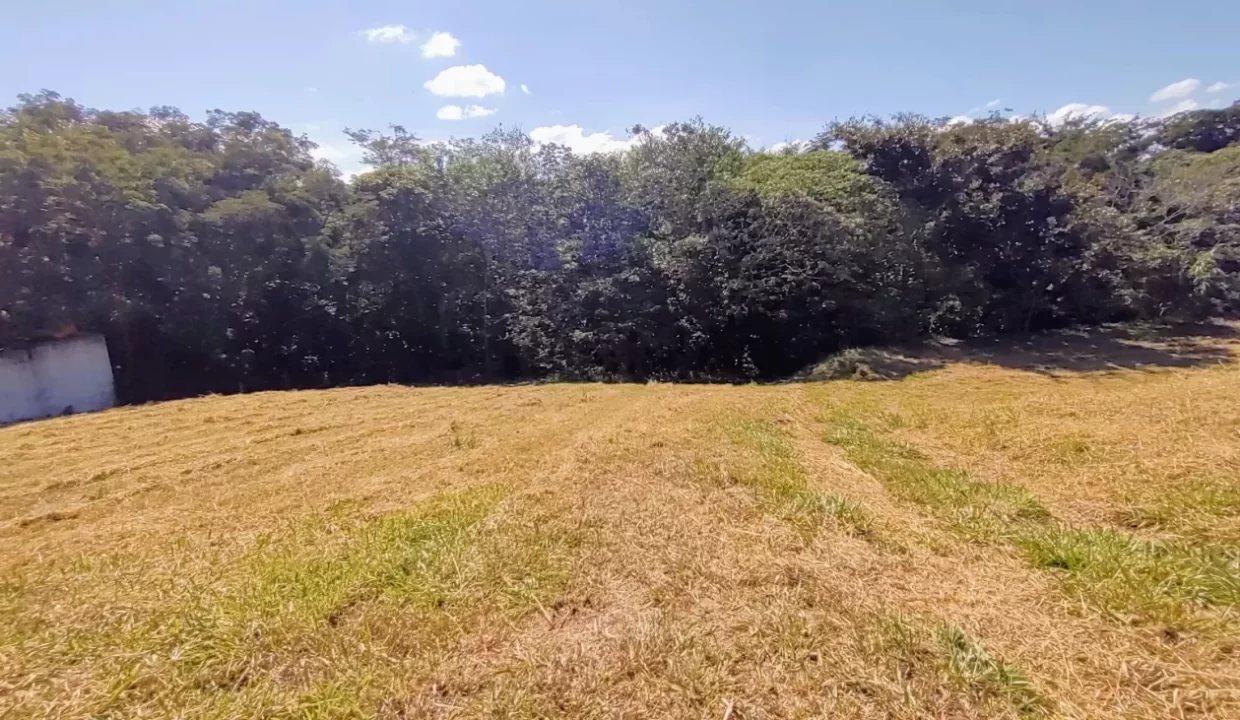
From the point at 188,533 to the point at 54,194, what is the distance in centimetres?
1055

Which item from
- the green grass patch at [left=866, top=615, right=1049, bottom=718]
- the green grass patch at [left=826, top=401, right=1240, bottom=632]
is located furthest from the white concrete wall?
the green grass patch at [left=866, top=615, right=1049, bottom=718]

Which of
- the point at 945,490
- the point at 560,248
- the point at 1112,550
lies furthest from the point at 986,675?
the point at 560,248

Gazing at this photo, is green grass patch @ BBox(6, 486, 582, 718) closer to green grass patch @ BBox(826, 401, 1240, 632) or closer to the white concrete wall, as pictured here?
green grass patch @ BBox(826, 401, 1240, 632)

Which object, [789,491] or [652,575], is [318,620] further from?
[789,491]

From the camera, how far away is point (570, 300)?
12.6 m

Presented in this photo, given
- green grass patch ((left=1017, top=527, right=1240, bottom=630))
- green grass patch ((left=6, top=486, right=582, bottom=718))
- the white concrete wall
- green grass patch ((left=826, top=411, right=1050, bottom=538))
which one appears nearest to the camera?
green grass patch ((left=6, top=486, right=582, bottom=718))

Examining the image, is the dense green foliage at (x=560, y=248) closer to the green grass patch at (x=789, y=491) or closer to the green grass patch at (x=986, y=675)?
the green grass patch at (x=789, y=491)

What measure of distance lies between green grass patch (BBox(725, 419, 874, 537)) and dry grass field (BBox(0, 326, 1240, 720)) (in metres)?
0.03

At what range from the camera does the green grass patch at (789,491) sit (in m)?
3.33

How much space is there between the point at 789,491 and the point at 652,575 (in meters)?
1.39

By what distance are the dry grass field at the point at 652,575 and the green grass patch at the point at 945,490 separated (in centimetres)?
3

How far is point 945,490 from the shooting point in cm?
386

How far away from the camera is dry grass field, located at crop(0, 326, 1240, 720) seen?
1985 mm

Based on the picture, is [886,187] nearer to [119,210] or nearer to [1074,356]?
[1074,356]
